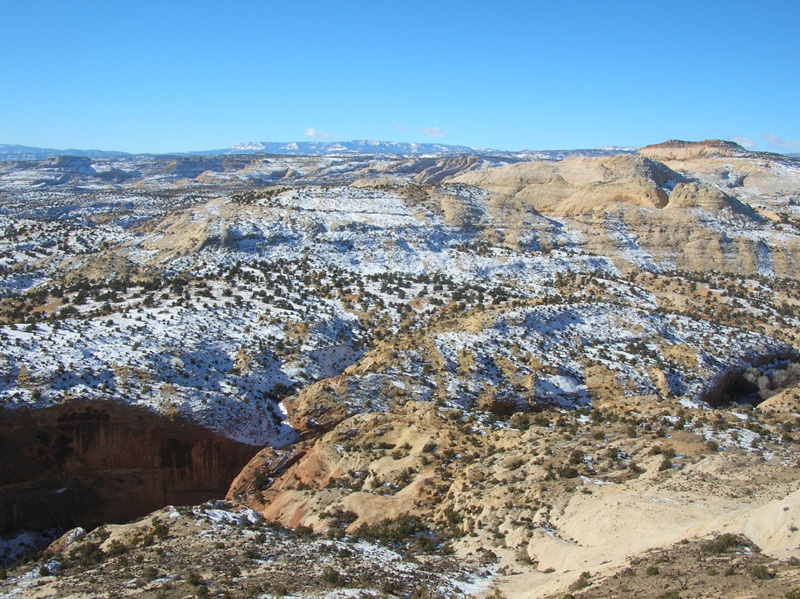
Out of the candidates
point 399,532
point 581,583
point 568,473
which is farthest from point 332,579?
point 568,473

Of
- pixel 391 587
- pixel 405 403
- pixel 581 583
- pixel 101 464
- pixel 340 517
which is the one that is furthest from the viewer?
pixel 405 403

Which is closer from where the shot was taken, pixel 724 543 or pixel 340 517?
pixel 724 543

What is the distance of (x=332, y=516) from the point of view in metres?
16.1

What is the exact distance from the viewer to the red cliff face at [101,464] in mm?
18562

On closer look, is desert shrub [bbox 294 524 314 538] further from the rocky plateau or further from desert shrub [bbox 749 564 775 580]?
desert shrub [bbox 749 564 775 580]

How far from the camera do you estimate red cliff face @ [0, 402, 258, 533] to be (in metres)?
18.6

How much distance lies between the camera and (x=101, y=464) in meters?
19.6

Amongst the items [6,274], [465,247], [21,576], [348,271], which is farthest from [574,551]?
[6,274]

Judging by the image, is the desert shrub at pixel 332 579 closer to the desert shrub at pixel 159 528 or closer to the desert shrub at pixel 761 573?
the desert shrub at pixel 159 528

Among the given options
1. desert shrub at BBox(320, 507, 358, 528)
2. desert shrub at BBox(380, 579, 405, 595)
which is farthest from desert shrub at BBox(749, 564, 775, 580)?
desert shrub at BBox(320, 507, 358, 528)

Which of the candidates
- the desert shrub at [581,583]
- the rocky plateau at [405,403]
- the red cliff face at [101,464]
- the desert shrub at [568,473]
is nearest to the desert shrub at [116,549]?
the rocky plateau at [405,403]

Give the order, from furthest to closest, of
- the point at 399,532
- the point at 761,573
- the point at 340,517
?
the point at 340,517 < the point at 399,532 < the point at 761,573

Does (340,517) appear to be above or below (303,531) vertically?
above

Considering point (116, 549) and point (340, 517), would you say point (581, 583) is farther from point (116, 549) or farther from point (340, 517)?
point (116, 549)
